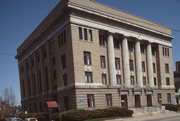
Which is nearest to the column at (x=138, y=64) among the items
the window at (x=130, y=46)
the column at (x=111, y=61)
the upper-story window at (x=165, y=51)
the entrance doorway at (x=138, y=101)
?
the window at (x=130, y=46)

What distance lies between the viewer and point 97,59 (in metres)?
41.7

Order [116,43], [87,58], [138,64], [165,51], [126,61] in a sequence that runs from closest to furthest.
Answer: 1. [87,58]
2. [126,61]
3. [116,43]
4. [138,64]
5. [165,51]

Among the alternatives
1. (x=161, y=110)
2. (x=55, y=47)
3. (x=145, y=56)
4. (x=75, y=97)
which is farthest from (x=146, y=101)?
(x=55, y=47)

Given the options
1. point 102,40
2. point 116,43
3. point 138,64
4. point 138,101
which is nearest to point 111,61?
point 102,40

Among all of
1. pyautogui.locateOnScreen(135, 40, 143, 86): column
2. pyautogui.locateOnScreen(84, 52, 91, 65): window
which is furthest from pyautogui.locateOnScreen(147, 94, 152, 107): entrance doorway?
pyautogui.locateOnScreen(84, 52, 91, 65): window

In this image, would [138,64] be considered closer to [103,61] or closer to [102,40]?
[103,61]

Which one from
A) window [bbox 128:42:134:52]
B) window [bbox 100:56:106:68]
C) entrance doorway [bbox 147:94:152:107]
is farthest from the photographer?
entrance doorway [bbox 147:94:152:107]

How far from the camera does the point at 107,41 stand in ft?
147

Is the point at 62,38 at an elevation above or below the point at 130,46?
above

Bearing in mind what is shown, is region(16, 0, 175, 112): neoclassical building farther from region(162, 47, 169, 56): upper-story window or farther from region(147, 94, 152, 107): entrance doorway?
region(147, 94, 152, 107): entrance doorway

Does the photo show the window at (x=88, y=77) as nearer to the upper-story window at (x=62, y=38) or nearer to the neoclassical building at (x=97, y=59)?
the neoclassical building at (x=97, y=59)

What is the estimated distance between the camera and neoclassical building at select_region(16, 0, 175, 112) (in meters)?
39.1

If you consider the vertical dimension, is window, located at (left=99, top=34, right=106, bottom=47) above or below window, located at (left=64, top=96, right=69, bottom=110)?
above

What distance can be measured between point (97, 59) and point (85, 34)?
4906 mm
